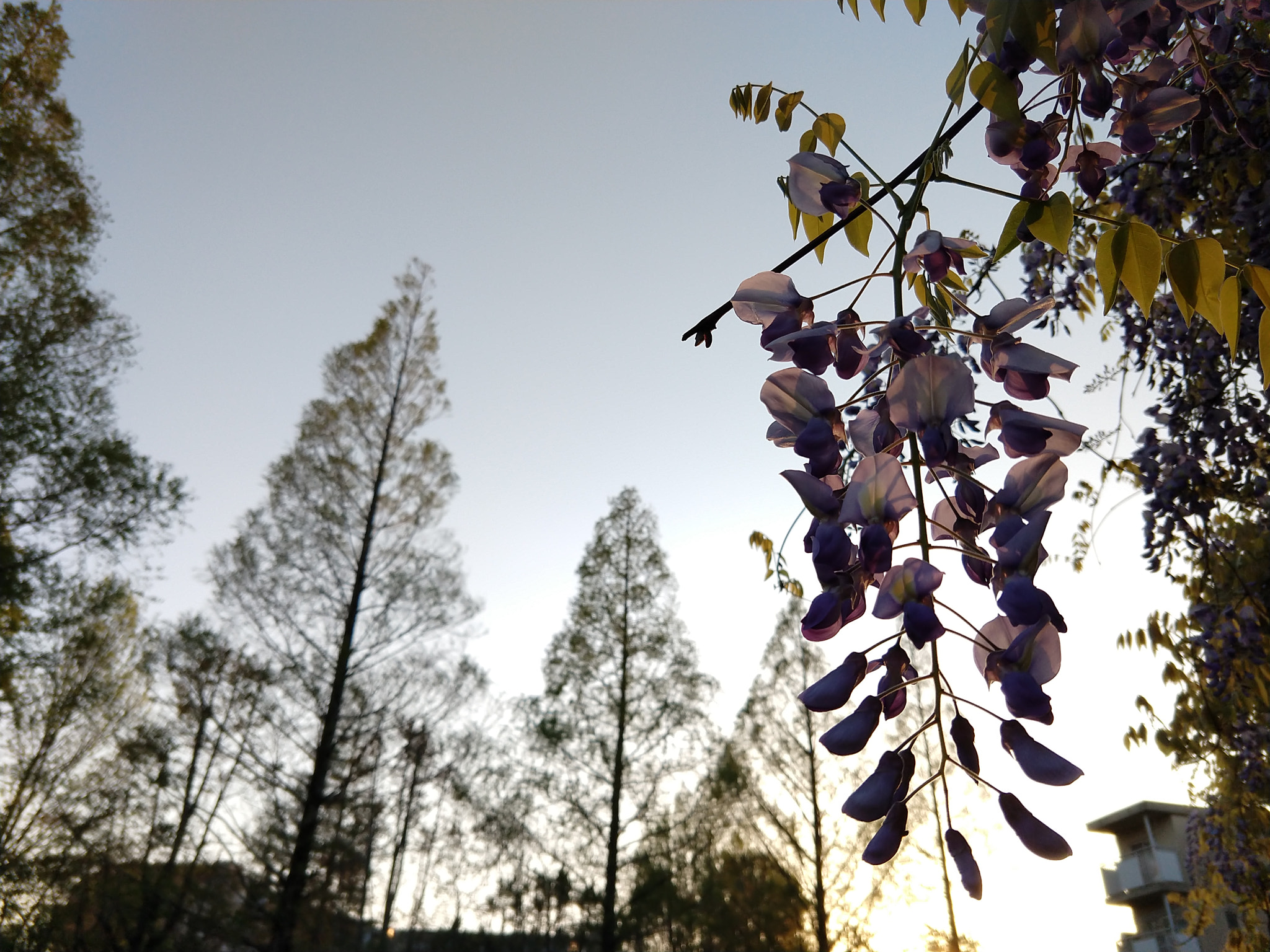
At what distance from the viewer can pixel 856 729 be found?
2.17ft

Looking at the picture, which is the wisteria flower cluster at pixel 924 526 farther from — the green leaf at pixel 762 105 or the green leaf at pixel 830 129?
the green leaf at pixel 762 105

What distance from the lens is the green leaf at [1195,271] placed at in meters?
0.80

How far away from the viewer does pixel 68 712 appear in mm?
14539

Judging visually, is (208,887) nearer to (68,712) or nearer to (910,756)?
(68,712)

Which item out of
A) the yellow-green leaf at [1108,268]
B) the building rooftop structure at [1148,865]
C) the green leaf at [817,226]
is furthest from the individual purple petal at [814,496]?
the building rooftop structure at [1148,865]

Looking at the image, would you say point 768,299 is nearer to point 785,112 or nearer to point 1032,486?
point 1032,486

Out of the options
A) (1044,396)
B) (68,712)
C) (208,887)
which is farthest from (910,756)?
(68,712)

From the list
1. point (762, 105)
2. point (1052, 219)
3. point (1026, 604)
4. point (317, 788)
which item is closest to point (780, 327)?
point (1052, 219)

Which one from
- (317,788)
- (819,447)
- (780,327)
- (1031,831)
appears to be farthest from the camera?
(317,788)

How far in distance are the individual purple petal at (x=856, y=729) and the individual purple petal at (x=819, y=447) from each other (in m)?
0.21

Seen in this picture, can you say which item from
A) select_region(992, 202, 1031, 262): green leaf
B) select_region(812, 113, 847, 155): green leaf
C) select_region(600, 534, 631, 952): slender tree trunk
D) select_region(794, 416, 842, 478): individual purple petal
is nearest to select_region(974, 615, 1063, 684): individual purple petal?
select_region(794, 416, 842, 478): individual purple petal

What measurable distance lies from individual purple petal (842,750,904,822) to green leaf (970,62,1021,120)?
1.99ft

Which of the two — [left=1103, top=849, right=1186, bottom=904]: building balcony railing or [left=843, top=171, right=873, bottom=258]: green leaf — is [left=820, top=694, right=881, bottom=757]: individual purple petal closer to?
[left=843, top=171, right=873, bottom=258]: green leaf

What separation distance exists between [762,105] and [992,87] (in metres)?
0.80
